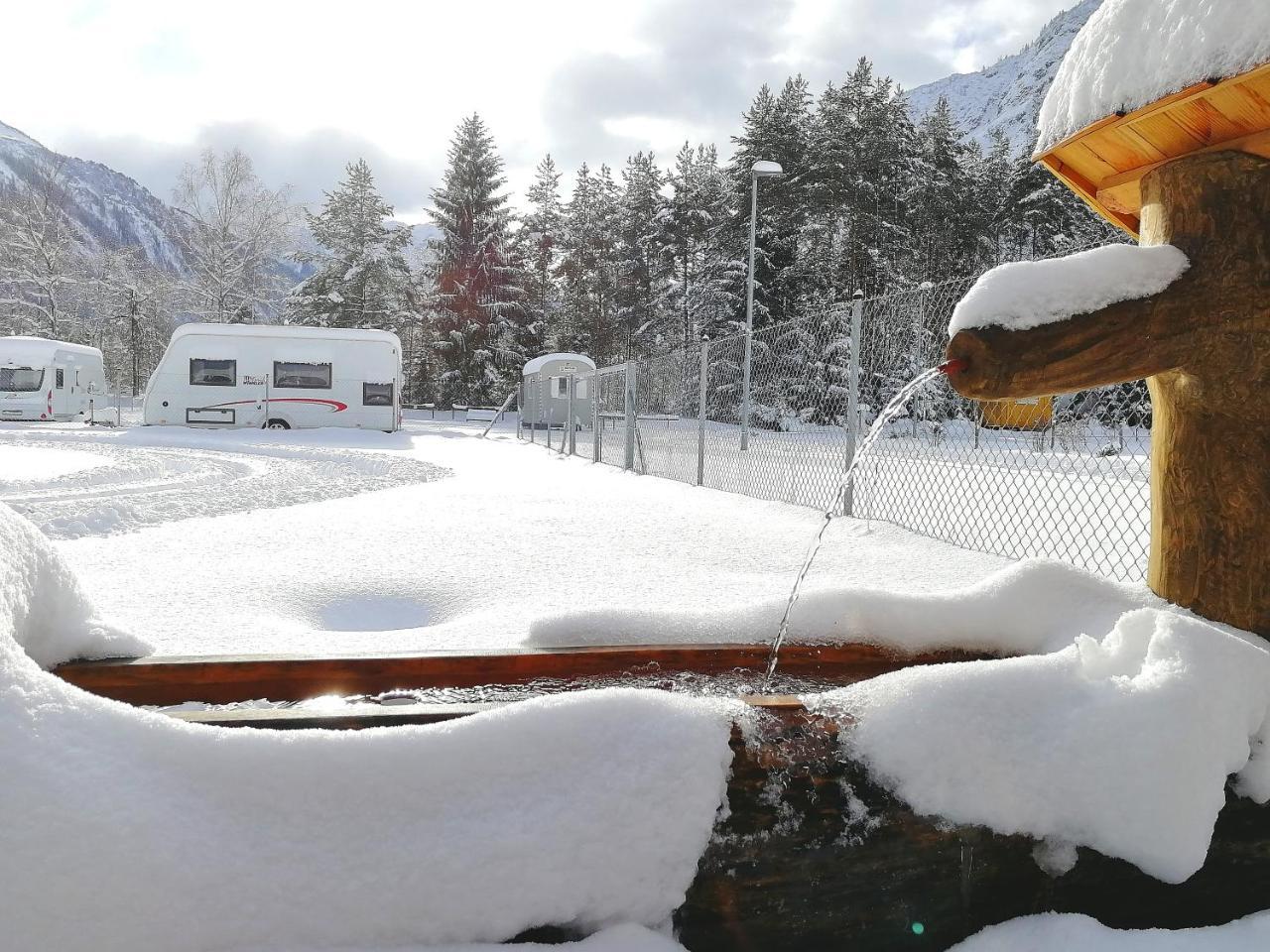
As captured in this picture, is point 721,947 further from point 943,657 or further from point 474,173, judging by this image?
point 474,173

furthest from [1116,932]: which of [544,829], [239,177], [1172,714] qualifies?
[239,177]

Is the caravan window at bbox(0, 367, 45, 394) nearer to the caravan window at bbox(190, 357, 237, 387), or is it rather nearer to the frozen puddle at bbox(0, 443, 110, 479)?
the caravan window at bbox(190, 357, 237, 387)

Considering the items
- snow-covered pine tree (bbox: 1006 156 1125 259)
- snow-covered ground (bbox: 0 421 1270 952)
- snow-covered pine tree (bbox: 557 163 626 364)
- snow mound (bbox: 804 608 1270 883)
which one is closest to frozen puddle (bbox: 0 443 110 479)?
snow-covered ground (bbox: 0 421 1270 952)

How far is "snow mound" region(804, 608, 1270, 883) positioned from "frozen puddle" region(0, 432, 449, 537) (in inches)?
221

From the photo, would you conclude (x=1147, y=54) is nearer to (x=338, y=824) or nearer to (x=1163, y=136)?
(x=1163, y=136)

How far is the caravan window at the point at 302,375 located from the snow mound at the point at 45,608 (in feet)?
68.2

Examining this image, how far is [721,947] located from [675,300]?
1640 inches

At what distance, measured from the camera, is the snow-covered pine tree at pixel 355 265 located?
38.2 m

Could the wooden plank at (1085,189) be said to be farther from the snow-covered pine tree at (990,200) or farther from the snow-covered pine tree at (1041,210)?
the snow-covered pine tree at (990,200)

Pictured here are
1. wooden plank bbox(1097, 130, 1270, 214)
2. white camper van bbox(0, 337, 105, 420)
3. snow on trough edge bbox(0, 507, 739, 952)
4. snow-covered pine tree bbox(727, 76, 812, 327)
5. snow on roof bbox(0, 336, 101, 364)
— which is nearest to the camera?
snow on trough edge bbox(0, 507, 739, 952)

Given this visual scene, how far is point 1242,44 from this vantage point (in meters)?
1.36

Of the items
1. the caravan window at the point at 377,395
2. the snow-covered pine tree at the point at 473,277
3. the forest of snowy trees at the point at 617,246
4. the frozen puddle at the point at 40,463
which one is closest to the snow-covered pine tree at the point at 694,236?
the forest of snowy trees at the point at 617,246

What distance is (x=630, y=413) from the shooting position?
11.7 meters

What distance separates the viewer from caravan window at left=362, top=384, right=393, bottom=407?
21.4 meters
